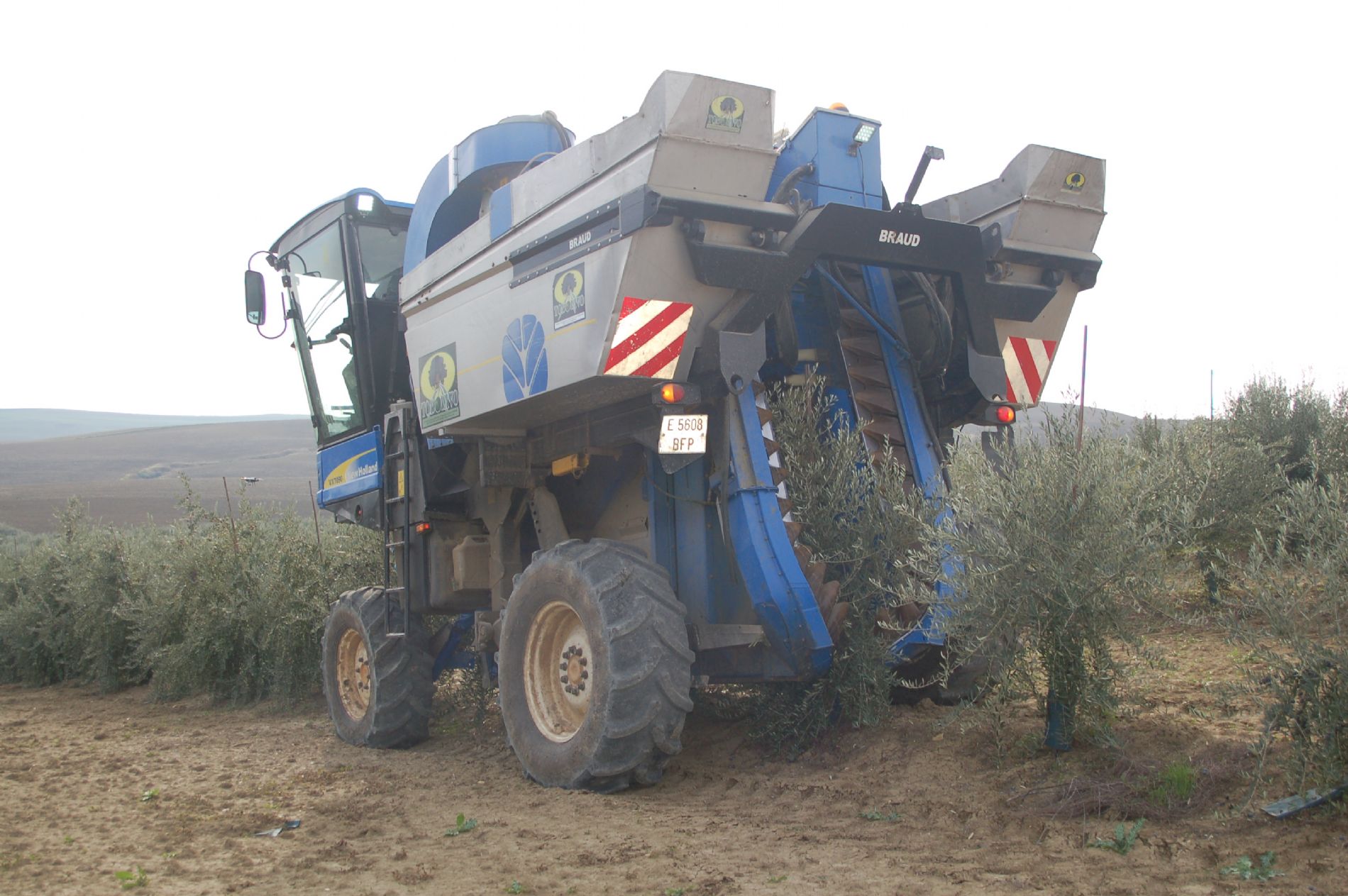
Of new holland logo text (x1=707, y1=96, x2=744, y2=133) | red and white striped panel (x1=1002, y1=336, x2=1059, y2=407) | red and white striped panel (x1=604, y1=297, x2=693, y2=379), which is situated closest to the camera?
new holland logo text (x1=707, y1=96, x2=744, y2=133)

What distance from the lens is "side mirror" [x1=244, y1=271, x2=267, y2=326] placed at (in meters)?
8.22

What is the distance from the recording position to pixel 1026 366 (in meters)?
5.80

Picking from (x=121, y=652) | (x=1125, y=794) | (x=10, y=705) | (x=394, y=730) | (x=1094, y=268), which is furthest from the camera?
(x=121, y=652)

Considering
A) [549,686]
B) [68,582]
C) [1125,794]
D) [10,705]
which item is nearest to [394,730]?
[549,686]

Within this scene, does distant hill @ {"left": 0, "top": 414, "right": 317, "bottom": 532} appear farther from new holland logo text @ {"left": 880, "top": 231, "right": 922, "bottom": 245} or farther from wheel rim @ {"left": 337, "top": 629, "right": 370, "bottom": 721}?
new holland logo text @ {"left": 880, "top": 231, "right": 922, "bottom": 245}

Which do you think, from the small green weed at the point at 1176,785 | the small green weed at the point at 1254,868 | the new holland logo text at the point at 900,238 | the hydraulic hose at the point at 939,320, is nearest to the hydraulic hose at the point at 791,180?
the new holland logo text at the point at 900,238

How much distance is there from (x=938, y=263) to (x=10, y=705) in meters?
10.7

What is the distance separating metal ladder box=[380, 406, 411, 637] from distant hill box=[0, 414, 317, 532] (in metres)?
30.7

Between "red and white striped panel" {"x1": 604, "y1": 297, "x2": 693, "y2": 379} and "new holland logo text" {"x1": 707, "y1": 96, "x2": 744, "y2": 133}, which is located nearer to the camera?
"new holland logo text" {"x1": 707, "y1": 96, "x2": 744, "y2": 133}

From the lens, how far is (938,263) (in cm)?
529

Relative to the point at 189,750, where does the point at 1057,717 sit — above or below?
above

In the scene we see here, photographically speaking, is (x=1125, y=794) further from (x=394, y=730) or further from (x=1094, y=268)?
(x=394, y=730)

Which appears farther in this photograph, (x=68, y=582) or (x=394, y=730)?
(x=68, y=582)

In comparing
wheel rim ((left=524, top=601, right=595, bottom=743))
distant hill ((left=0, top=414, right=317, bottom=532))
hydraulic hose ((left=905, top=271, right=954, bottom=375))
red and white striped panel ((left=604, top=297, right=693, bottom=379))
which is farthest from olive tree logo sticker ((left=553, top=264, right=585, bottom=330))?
distant hill ((left=0, top=414, right=317, bottom=532))
